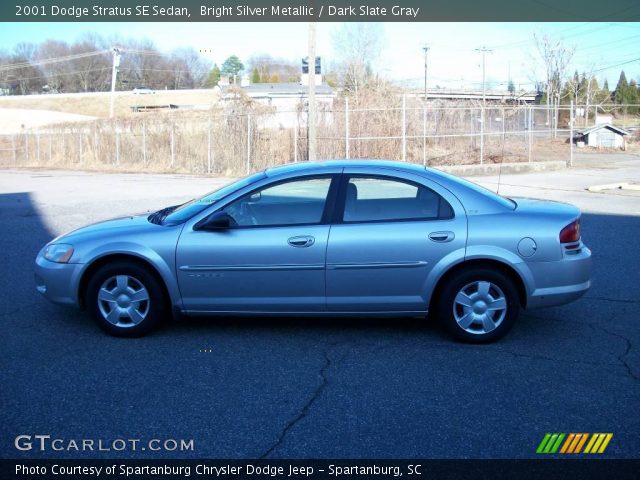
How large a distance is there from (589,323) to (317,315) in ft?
8.38

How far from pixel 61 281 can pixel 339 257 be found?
2.40m

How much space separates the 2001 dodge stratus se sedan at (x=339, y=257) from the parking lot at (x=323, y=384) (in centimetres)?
32

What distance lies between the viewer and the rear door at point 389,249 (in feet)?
17.9

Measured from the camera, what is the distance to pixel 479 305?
5.48m

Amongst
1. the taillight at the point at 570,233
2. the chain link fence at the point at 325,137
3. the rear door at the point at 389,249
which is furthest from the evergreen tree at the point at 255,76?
the taillight at the point at 570,233

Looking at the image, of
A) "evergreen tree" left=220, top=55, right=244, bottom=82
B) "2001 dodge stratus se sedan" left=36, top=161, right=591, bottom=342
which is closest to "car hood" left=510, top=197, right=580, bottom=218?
"2001 dodge stratus se sedan" left=36, top=161, right=591, bottom=342

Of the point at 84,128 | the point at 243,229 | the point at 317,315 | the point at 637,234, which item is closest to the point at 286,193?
the point at 243,229

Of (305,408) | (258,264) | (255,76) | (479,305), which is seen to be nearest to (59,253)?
(258,264)

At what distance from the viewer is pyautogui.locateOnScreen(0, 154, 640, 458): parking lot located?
3912mm

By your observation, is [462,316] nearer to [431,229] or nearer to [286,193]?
[431,229]

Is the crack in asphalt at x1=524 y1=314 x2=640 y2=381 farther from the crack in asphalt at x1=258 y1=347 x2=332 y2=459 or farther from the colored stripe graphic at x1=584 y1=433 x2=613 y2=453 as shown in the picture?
the crack in asphalt at x1=258 y1=347 x2=332 y2=459
